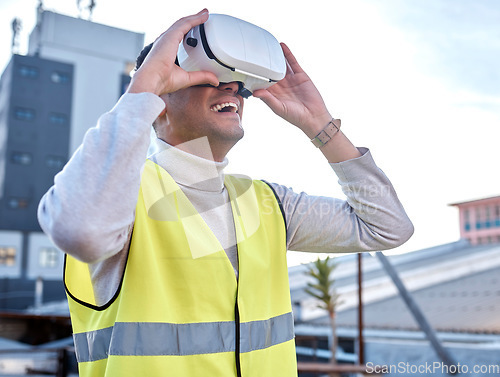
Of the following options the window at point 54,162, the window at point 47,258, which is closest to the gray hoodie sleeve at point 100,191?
the window at point 47,258

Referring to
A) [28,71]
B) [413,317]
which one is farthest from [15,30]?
[413,317]

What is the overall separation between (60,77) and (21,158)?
169 inches

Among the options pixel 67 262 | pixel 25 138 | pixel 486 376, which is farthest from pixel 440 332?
pixel 25 138

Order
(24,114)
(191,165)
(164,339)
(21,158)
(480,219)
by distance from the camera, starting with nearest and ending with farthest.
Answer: (164,339) → (191,165) → (21,158) → (24,114) → (480,219)

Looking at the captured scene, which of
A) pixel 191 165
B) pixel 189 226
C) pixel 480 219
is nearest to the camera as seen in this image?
pixel 189 226

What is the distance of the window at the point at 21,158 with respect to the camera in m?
24.2

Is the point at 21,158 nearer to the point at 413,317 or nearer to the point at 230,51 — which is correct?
the point at 413,317

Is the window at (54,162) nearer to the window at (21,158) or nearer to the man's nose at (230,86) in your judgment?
the window at (21,158)

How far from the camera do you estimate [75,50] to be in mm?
24891

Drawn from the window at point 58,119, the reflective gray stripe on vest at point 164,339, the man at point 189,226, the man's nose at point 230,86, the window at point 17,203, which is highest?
the window at point 58,119

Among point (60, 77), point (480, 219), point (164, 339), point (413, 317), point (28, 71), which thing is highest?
point (28, 71)

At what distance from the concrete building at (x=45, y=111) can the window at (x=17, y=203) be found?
4 centimetres

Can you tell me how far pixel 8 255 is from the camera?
22953mm

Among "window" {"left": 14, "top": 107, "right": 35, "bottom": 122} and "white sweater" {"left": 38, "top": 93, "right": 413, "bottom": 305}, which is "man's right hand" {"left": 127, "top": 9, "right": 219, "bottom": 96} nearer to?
"white sweater" {"left": 38, "top": 93, "right": 413, "bottom": 305}
